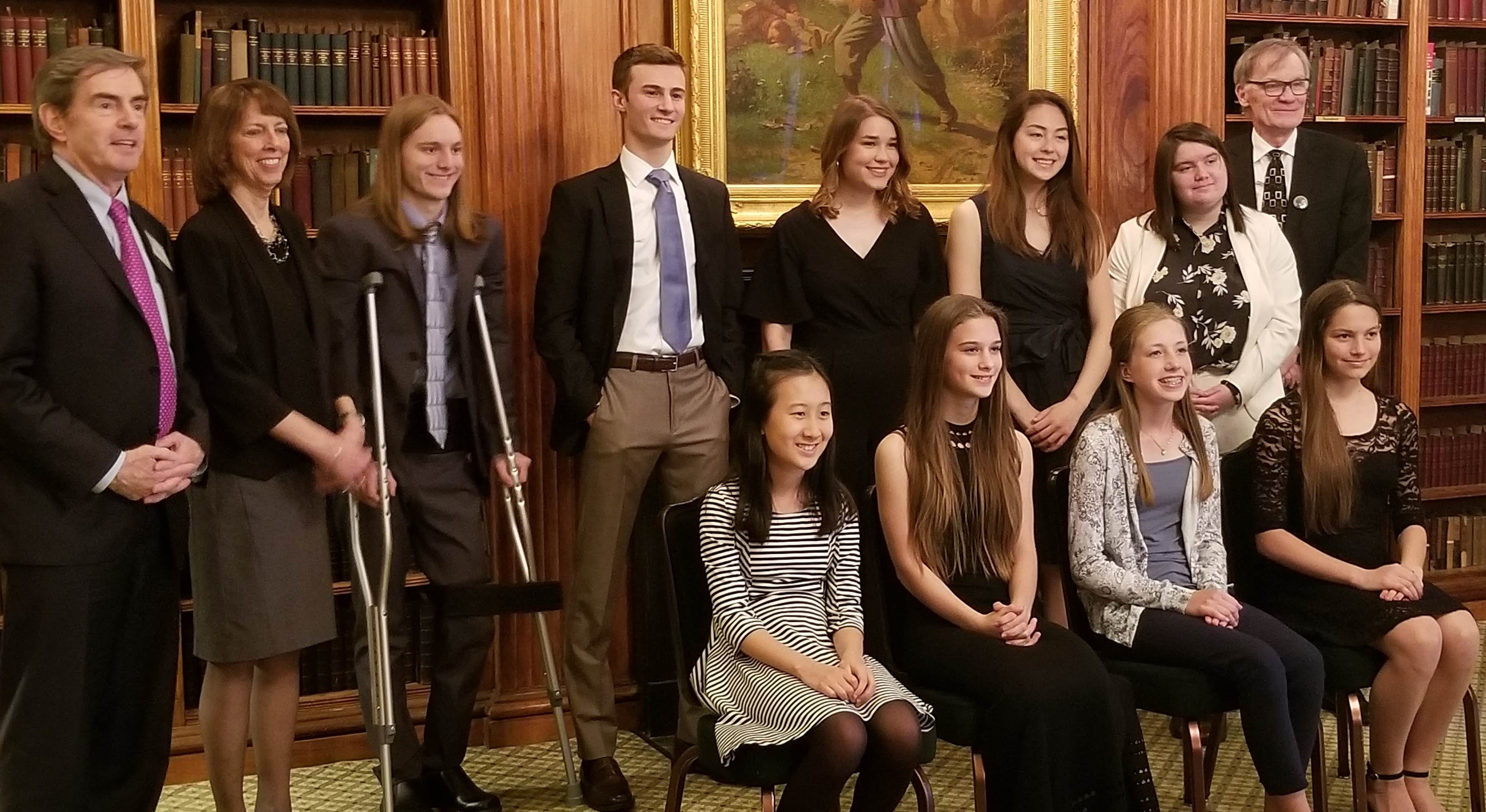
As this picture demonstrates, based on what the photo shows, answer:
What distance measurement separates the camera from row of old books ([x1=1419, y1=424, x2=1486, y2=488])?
564 cm

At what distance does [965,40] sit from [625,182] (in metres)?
1.45

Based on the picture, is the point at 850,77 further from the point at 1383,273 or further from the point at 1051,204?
the point at 1383,273

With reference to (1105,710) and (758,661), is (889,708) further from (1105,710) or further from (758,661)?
(1105,710)

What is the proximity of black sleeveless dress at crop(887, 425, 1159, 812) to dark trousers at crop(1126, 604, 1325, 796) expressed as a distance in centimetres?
17

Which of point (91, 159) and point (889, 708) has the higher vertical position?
point (91, 159)

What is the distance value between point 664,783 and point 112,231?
6.53ft

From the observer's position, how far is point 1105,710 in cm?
304

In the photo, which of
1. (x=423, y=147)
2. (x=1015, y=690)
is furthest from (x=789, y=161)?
(x=1015, y=690)

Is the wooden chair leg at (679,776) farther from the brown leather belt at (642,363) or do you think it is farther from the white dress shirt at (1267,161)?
the white dress shirt at (1267,161)

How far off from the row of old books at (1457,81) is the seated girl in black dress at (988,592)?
9.82 feet

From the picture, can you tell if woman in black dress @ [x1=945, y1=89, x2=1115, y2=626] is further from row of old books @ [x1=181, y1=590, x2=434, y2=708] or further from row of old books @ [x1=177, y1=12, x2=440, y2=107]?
row of old books @ [x1=181, y1=590, x2=434, y2=708]

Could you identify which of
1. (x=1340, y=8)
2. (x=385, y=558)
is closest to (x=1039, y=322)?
(x=385, y=558)

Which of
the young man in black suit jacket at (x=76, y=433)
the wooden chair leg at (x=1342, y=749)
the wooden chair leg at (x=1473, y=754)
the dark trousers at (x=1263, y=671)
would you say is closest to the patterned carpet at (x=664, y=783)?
the wooden chair leg at (x=1342, y=749)

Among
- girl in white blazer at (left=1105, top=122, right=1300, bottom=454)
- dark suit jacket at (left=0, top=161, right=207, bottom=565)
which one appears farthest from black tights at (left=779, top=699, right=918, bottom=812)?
girl in white blazer at (left=1105, top=122, right=1300, bottom=454)
